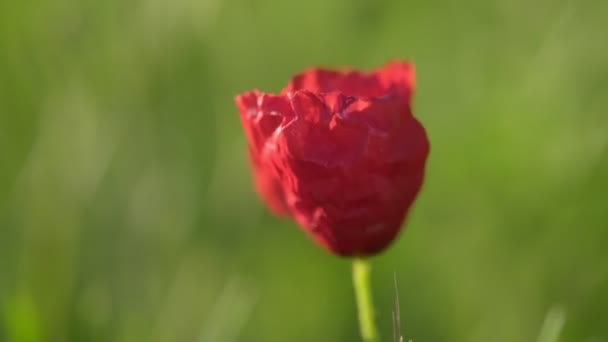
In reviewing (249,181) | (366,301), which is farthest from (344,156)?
(249,181)

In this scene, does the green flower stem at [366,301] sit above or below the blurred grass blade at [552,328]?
above

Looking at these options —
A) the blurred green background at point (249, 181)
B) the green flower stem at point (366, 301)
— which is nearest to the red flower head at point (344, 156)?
the green flower stem at point (366, 301)

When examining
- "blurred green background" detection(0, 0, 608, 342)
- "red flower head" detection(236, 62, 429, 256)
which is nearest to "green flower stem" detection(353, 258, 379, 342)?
"red flower head" detection(236, 62, 429, 256)

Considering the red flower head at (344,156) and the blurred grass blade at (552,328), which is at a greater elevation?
the red flower head at (344,156)

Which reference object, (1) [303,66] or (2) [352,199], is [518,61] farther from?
(2) [352,199]

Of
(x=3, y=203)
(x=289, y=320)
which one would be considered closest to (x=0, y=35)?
(x=3, y=203)

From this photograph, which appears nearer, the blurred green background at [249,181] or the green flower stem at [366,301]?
the green flower stem at [366,301]

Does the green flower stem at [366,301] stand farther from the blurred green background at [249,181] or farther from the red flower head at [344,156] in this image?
the blurred green background at [249,181]

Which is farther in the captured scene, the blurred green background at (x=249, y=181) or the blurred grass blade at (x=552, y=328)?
the blurred green background at (x=249, y=181)
